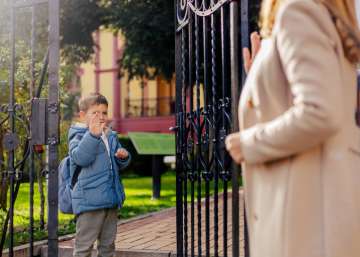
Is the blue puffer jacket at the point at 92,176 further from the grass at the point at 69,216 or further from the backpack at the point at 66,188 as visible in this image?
the grass at the point at 69,216

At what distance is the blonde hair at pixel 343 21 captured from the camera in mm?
2455

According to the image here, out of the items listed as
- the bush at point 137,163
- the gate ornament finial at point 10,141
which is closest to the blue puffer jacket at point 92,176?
the gate ornament finial at point 10,141

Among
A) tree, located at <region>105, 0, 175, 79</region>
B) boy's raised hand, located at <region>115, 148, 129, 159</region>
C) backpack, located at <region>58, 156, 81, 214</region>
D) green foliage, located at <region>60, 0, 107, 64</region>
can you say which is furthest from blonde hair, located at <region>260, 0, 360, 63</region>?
green foliage, located at <region>60, 0, 107, 64</region>

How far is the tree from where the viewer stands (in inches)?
625

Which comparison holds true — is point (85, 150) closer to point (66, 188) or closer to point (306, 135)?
point (66, 188)

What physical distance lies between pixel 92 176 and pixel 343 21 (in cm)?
344

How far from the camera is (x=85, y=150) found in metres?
5.39

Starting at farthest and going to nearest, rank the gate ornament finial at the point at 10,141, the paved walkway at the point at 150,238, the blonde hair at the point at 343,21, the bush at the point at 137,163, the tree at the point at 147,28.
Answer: the bush at the point at 137,163 → the tree at the point at 147,28 → the paved walkway at the point at 150,238 → the gate ornament finial at the point at 10,141 → the blonde hair at the point at 343,21

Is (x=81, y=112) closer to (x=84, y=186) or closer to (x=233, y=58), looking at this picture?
(x=84, y=186)

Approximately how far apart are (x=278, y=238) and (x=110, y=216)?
3385 mm

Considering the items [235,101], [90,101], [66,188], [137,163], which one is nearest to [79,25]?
[137,163]

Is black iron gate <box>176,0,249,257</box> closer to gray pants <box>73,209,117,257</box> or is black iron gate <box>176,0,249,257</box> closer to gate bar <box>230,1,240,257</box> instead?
gate bar <box>230,1,240,257</box>

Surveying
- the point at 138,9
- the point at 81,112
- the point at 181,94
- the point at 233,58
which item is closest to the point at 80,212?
the point at 81,112

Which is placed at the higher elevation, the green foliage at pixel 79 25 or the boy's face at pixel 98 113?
the green foliage at pixel 79 25
